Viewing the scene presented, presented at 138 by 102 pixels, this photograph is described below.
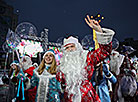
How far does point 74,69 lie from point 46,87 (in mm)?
728

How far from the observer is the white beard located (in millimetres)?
2160

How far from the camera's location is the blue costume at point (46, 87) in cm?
251

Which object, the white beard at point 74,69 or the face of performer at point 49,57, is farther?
the face of performer at point 49,57

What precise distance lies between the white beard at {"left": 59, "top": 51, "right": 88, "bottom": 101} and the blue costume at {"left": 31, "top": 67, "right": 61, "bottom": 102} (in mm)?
308

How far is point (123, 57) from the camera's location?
15.2 feet

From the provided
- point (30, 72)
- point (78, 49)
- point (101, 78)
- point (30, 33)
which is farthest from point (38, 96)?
point (30, 33)

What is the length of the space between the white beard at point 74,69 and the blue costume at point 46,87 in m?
0.31

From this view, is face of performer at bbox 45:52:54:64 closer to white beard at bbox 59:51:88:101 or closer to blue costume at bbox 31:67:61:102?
blue costume at bbox 31:67:61:102

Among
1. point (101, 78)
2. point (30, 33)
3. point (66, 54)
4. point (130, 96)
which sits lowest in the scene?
point (130, 96)

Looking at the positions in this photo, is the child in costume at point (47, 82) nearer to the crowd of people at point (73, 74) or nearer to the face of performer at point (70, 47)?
the crowd of people at point (73, 74)

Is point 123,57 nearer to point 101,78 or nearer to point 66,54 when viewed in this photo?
point 101,78

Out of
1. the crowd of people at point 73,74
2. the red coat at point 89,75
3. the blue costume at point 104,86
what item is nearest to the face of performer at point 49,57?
the crowd of people at point 73,74

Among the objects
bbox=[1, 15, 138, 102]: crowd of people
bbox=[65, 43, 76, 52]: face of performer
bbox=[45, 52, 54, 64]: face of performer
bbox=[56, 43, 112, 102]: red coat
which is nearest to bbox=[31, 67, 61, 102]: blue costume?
bbox=[1, 15, 138, 102]: crowd of people

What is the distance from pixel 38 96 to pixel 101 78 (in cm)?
195
